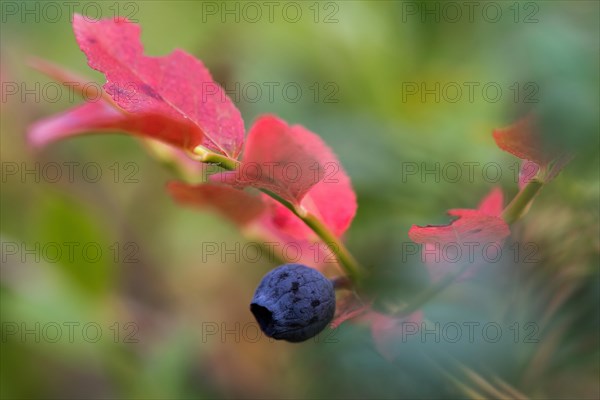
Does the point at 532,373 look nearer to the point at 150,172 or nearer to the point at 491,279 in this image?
the point at 491,279

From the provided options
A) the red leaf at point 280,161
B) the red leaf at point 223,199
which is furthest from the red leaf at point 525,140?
the red leaf at point 223,199

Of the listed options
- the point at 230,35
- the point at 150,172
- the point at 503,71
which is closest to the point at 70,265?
the point at 150,172

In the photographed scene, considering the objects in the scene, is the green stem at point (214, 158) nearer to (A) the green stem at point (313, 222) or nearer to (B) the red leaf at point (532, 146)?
(A) the green stem at point (313, 222)

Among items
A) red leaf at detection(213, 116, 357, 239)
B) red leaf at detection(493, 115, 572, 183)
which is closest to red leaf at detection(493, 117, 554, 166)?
red leaf at detection(493, 115, 572, 183)

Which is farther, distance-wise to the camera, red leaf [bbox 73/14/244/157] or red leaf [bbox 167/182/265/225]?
red leaf [bbox 167/182/265/225]

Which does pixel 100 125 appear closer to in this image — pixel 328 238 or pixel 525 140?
pixel 328 238

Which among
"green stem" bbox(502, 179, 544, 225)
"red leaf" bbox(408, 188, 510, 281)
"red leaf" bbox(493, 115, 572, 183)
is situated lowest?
"red leaf" bbox(408, 188, 510, 281)

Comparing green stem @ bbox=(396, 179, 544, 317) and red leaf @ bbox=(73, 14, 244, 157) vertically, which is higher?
red leaf @ bbox=(73, 14, 244, 157)

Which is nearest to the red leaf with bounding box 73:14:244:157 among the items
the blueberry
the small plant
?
the small plant

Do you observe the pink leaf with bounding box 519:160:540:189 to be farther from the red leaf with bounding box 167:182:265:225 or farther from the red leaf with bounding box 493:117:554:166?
the red leaf with bounding box 167:182:265:225
